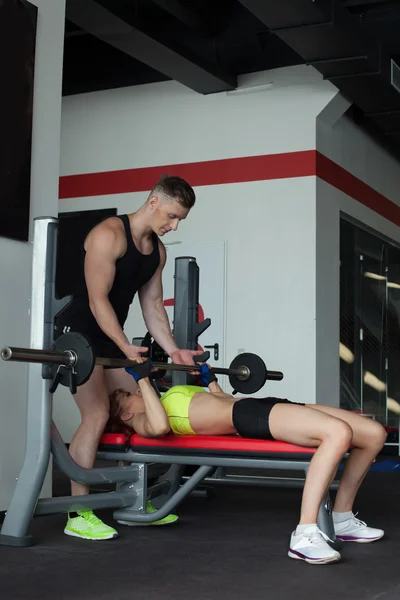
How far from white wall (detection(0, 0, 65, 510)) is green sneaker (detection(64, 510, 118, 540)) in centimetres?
45

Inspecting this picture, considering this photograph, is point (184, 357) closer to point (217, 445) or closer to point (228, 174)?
point (217, 445)

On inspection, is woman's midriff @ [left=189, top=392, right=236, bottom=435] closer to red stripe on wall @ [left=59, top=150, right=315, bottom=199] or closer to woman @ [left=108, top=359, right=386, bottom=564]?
woman @ [left=108, top=359, right=386, bottom=564]

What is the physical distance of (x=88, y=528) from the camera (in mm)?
3006

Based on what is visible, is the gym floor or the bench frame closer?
the gym floor

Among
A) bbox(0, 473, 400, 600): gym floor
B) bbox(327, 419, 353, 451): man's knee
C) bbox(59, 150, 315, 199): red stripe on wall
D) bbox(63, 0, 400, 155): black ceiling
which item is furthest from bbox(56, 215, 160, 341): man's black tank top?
bbox(59, 150, 315, 199): red stripe on wall

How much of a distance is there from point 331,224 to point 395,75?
1368 mm

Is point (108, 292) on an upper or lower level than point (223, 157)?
lower

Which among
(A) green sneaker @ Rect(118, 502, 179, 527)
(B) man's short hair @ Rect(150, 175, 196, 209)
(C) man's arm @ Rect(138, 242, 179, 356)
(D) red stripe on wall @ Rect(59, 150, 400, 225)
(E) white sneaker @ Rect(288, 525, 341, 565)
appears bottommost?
(A) green sneaker @ Rect(118, 502, 179, 527)

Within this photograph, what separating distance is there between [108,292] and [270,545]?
44.4 inches

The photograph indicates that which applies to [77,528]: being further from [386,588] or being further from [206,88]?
[206,88]

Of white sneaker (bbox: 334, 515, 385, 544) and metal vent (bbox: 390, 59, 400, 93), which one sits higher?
metal vent (bbox: 390, 59, 400, 93)

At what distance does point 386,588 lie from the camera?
232 cm

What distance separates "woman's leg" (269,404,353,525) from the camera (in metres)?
2.67

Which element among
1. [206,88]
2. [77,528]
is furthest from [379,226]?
[77,528]
